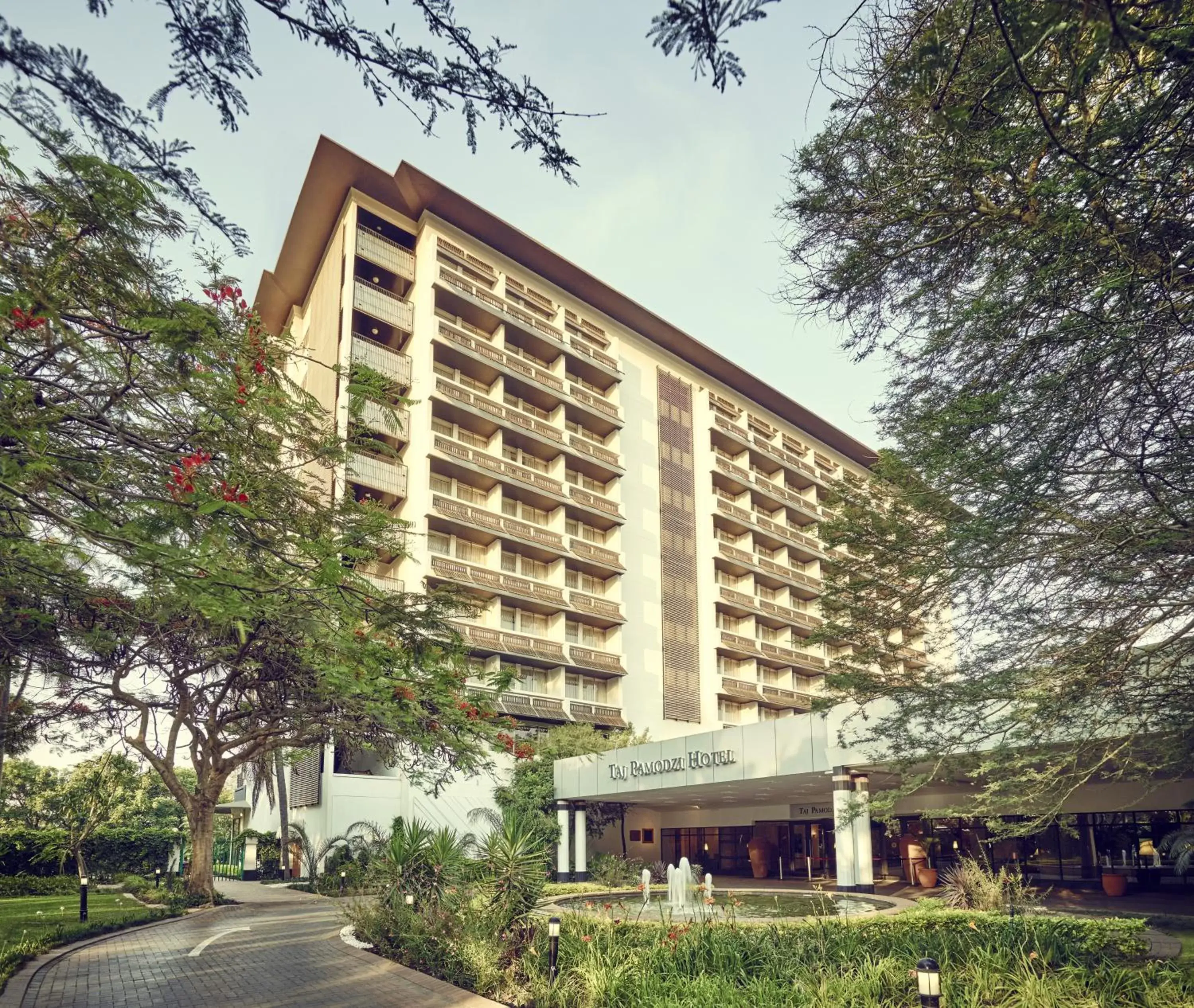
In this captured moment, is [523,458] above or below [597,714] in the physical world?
above

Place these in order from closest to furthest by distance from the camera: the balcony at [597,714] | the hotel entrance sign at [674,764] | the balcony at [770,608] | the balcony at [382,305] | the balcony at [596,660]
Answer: the hotel entrance sign at [674,764] → the balcony at [382,305] → the balcony at [597,714] → the balcony at [596,660] → the balcony at [770,608]

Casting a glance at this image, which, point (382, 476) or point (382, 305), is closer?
point (382, 476)

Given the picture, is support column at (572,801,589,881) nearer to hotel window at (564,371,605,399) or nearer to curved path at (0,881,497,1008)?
curved path at (0,881,497,1008)

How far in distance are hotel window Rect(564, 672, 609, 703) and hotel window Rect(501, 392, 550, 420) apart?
43.2ft

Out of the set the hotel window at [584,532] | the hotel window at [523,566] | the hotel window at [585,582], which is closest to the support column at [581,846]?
the hotel window at [523,566]

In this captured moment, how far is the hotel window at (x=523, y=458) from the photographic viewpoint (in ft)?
146

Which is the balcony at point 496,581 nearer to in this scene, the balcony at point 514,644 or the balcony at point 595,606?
the balcony at point 595,606

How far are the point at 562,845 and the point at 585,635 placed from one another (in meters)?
12.2

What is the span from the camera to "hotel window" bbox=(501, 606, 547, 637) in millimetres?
41781

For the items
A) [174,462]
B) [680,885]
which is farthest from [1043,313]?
[680,885]

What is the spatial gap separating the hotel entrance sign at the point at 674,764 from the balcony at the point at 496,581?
10177mm

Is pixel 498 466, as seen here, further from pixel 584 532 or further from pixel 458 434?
pixel 584 532

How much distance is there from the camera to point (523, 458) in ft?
149

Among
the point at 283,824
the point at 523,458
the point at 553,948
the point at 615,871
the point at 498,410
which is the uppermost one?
the point at 498,410
